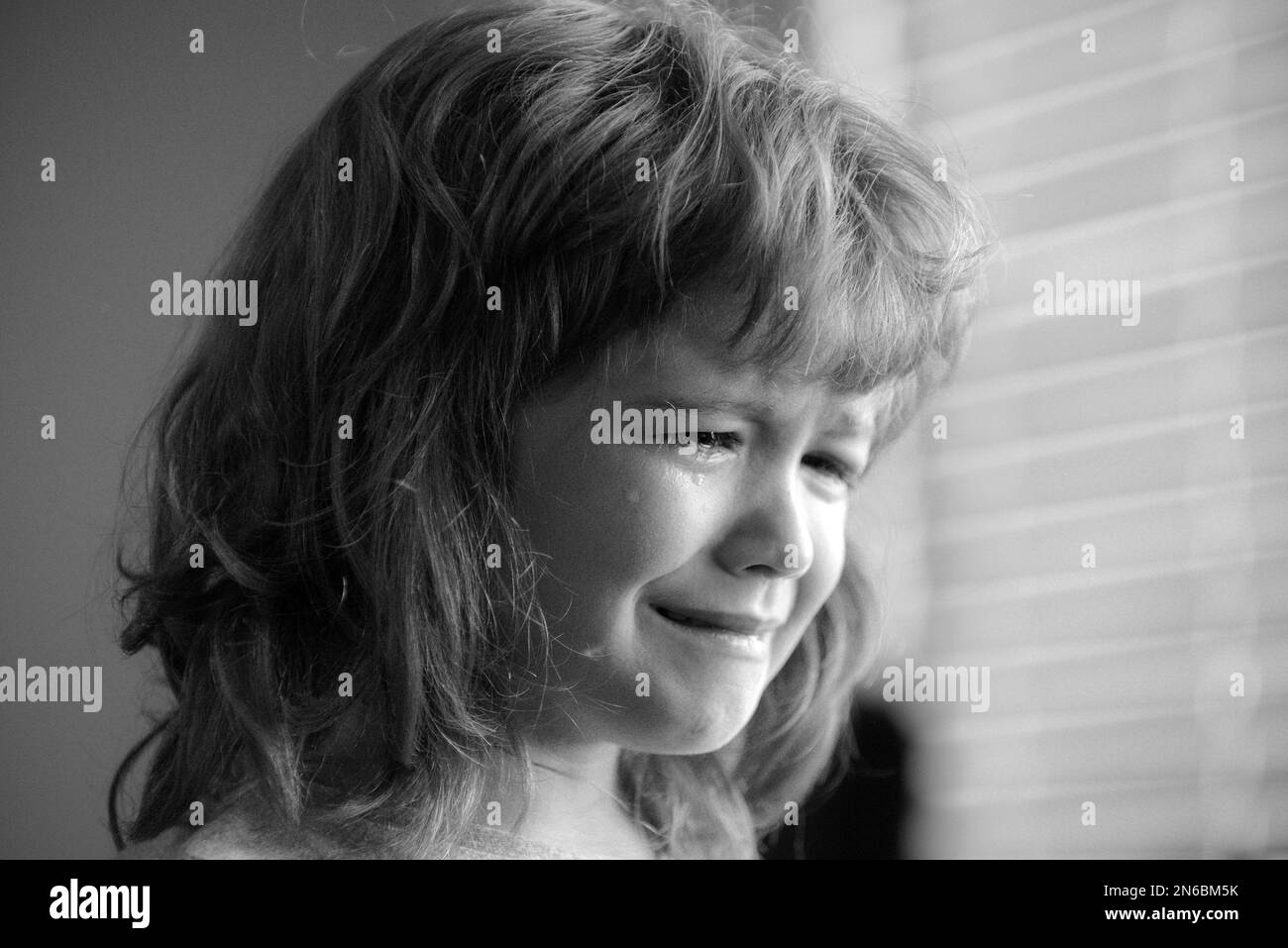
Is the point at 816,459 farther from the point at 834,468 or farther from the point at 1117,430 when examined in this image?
the point at 1117,430

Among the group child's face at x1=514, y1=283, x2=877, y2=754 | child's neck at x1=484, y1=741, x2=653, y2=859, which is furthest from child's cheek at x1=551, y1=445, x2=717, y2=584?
child's neck at x1=484, y1=741, x2=653, y2=859

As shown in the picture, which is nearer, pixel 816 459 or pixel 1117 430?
pixel 816 459

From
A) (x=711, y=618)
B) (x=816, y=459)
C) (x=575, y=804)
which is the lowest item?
(x=575, y=804)

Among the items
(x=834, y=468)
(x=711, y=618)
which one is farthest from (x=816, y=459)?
(x=711, y=618)

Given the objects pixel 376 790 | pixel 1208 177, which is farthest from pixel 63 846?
pixel 1208 177

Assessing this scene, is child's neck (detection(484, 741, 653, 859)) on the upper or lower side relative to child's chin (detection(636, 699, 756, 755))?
lower

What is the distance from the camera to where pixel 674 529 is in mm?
708

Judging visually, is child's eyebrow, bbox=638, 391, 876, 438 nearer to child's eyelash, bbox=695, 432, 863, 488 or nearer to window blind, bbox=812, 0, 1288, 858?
child's eyelash, bbox=695, 432, 863, 488

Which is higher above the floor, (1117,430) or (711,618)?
(1117,430)

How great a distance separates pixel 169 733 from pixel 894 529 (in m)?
0.57

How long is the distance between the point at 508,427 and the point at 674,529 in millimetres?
125

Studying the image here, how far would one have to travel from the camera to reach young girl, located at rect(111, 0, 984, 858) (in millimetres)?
695

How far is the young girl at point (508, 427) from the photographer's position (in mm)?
695
